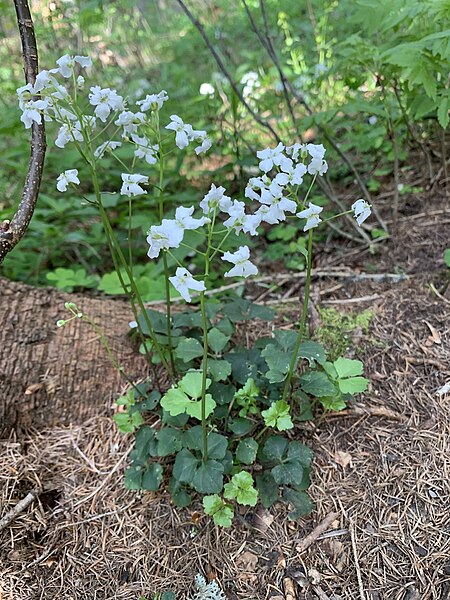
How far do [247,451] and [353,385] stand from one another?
447mm

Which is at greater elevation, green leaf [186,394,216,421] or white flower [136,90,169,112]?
white flower [136,90,169,112]

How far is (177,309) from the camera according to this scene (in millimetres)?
2488

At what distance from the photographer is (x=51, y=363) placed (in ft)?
6.91

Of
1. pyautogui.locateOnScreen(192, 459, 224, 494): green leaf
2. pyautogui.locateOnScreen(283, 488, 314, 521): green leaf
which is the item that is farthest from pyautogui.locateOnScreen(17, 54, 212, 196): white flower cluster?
pyautogui.locateOnScreen(283, 488, 314, 521): green leaf

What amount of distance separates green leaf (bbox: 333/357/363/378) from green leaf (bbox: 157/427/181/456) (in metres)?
0.63

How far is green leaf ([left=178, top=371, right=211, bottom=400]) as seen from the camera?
1733 mm

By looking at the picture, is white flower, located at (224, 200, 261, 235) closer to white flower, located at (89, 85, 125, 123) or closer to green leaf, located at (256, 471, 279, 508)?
white flower, located at (89, 85, 125, 123)

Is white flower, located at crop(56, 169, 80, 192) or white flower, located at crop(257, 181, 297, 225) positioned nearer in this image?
white flower, located at crop(257, 181, 297, 225)

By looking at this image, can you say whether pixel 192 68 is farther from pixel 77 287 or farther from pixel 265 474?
pixel 265 474

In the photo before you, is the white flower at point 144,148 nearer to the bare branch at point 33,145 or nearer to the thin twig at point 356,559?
the bare branch at point 33,145

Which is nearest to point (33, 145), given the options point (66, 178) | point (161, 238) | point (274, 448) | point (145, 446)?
point (66, 178)

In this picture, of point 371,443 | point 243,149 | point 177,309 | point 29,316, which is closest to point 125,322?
point 177,309

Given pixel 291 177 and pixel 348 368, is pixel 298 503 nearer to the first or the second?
pixel 348 368

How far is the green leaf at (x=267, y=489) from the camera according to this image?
1655 millimetres
